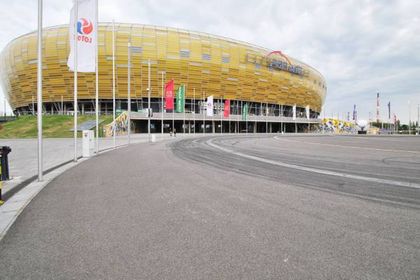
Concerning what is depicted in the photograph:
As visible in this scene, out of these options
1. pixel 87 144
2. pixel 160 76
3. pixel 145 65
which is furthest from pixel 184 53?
pixel 87 144

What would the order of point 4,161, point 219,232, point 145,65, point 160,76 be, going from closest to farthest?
point 219,232 < point 4,161 < point 145,65 < point 160,76

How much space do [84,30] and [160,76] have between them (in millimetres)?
45345

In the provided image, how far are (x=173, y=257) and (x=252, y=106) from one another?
6917 cm

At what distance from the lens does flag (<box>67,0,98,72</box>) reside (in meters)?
11.9

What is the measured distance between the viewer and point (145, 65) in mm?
55094

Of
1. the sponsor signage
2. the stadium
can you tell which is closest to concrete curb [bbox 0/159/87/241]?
the stadium

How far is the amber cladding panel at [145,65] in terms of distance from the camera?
54.0 m

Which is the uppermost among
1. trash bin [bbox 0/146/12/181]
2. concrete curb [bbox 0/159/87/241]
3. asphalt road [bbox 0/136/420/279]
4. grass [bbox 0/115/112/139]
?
grass [bbox 0/115/112/139]

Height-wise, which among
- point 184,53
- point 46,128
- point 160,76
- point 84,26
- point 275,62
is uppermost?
point 275,62

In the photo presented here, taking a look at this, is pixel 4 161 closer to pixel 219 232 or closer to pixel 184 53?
pixel 219 232

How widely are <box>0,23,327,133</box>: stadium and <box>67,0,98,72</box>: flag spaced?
34674mm

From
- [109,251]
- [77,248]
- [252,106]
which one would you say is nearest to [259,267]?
[109,251]

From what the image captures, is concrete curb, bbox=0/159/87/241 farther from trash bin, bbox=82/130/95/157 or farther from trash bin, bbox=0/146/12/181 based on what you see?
trash bin, bbox=82/130/95/157

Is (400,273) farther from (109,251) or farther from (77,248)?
(77,248)
